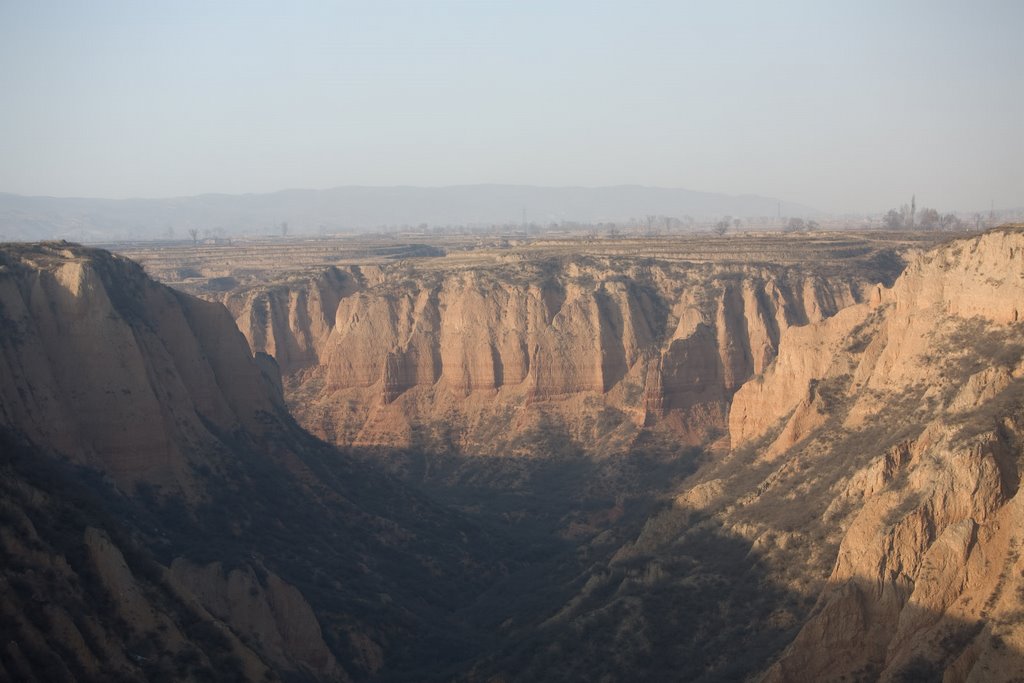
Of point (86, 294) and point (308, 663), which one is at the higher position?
point (86, 294)

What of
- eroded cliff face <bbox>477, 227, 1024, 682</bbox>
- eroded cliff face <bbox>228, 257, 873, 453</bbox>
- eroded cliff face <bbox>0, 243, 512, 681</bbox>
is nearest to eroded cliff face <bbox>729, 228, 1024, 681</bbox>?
eroded cliff face <bbox>477, 227, 1024, 682</bbox>

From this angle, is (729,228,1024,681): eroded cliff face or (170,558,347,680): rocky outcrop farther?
(170,558,347,680): rocky outcrop

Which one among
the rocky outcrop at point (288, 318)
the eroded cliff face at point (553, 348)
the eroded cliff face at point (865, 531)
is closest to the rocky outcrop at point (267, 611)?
the eroded cliff face at point (865, 531)

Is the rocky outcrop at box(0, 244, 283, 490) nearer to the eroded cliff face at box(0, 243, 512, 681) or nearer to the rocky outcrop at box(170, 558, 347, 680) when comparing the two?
the eroded cliff face at box(0, 243, 512, 681)

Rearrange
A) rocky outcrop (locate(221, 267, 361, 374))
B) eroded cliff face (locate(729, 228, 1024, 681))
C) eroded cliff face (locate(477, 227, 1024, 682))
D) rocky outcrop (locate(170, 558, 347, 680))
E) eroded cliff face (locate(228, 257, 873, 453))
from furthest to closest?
rocky outcrop (locate(221, 267, 361, 374))
eroded cliff face (locate(228, 257, 873, 453))
rocky outcrop (locate(170, 558, 347, 680))
eroded cliff face (locate(477, 227, 1024, 682))
eroded cliff face (locate(729, 228, 1024, 681))

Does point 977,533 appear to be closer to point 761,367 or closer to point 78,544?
point 78,544

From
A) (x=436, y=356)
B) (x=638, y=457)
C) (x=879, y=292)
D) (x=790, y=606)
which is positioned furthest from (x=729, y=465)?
(x=436, y=356)

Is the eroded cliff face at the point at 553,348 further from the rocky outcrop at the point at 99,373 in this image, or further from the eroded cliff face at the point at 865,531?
the rocky outcrop at the point at 99,373
